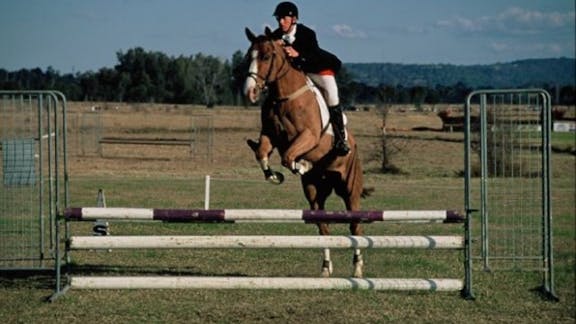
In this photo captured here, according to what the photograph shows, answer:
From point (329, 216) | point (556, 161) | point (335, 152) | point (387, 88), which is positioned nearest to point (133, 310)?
point (329, 216)

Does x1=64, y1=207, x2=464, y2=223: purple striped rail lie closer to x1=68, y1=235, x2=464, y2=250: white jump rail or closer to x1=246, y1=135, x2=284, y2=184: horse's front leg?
x1=68, y1=235, x2=464, y2=250: white jump rail

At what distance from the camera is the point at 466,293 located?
9.65 metres

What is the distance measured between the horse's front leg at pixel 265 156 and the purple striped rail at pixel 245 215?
625 millimetres

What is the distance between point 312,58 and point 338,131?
890mm

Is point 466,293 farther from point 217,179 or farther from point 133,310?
point 217,179

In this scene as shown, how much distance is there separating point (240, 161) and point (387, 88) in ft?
23.3

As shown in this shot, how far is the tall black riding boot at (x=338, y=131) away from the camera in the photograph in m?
10.6

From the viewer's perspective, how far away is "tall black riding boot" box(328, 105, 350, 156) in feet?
34.9

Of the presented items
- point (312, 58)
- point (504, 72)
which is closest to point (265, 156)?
point (312, 58)

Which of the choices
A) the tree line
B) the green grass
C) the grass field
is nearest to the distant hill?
the tree line

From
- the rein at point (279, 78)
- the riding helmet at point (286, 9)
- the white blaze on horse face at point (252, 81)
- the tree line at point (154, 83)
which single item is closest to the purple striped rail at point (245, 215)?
the white blaze on horse face at point (252, 81)

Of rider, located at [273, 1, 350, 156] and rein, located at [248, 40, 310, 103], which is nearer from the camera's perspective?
rein, located at [248, 40, 310, 103]

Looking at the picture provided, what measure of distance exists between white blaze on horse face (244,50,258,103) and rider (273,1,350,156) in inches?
26.7

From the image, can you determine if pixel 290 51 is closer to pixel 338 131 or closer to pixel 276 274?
pixel 338 131
